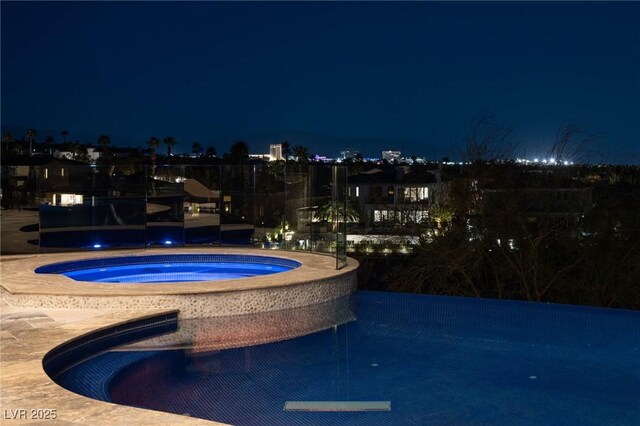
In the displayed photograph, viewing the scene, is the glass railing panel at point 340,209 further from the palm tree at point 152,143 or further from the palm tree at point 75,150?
the palm tree at point 75,150

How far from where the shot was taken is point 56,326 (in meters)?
6.08

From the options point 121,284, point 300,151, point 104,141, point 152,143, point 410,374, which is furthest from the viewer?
point 104,141

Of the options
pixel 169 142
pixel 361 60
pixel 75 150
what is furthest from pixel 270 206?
pixel 75 150

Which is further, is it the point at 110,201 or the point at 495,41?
the point at 495,41

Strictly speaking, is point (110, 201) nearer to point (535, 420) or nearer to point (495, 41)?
point (535, 420)

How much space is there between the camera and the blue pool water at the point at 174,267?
1015 cm

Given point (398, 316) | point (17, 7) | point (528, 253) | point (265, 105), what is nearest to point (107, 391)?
point (398, 316)

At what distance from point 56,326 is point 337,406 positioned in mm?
2794

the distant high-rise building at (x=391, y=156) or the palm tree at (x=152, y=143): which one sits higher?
the palm tree at (x=152, y=143)

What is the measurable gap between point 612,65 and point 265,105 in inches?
1037

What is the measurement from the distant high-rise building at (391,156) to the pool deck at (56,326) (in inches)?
1508

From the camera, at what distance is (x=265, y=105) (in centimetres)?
5069

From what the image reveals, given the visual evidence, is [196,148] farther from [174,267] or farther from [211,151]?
[174,267]

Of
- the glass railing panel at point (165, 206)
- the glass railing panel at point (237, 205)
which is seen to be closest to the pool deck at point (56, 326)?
the glass railing panel at point (237, 205)
